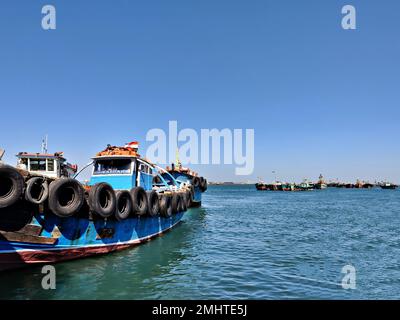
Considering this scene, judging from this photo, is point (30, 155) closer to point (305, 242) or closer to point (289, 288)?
point (289, 288)

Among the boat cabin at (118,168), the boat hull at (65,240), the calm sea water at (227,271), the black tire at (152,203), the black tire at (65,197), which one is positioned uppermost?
the boat cabin at (118,168)

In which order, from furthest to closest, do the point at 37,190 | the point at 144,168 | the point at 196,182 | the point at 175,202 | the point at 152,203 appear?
1. the point at 196,182
2. the point at 175,202
3. the point at 144,168
4. the point at 152,203
5. the point at 37,190

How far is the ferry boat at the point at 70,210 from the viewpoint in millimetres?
9008

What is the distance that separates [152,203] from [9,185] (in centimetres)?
750

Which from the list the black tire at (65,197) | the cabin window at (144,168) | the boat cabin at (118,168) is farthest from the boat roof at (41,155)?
the black tire at (65,197)

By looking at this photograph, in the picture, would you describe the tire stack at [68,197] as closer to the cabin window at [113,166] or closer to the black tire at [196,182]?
the cabin window at [113,166]

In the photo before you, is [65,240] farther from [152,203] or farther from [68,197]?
[152,203]

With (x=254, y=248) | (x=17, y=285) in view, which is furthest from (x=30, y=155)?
(x=254, y=248)

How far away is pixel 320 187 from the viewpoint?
150750 mm

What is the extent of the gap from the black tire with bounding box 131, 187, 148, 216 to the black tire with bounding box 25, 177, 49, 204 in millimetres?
4316

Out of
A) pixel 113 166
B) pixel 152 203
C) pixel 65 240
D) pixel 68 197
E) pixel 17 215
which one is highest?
pixel 113 166

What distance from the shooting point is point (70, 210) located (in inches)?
394

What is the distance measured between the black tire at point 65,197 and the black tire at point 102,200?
0.56 meters

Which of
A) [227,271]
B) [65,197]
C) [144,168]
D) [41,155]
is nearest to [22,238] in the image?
[65,197]
